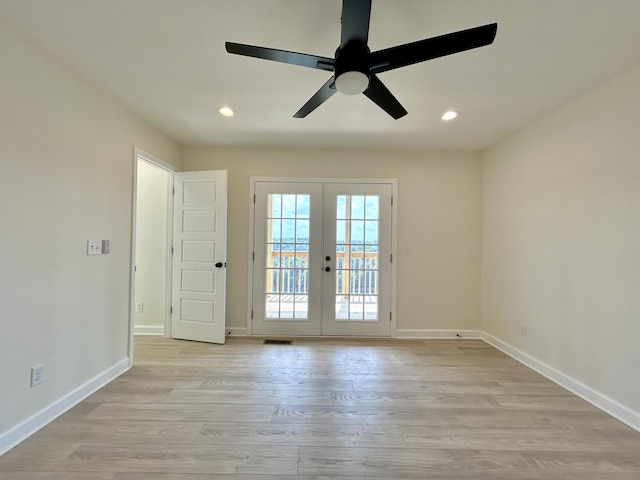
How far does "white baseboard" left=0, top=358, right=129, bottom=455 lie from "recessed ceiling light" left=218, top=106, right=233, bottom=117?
100 inches

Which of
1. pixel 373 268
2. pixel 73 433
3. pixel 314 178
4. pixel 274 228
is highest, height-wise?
pixel 314 178

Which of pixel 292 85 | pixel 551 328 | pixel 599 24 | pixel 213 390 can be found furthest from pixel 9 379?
pixel 551 328

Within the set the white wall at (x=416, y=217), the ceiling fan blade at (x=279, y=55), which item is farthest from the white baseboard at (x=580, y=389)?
the ceiling fan blade at (x=279, y=55)

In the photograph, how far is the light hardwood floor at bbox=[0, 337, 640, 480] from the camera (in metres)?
1.58

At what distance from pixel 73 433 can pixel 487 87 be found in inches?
151

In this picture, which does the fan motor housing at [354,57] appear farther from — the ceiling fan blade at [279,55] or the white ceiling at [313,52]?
the white ceiling at [313,52]

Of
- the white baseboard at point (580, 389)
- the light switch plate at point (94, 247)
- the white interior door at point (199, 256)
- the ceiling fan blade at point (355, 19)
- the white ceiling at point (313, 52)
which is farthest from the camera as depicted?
the white interior door at point (199, 256)

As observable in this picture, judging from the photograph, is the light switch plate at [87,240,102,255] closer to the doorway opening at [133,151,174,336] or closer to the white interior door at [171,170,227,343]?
the white interior door at [171,170,227,343]

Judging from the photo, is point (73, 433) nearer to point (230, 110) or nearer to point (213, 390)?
point (213, 390)

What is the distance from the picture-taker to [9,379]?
1.72 metres

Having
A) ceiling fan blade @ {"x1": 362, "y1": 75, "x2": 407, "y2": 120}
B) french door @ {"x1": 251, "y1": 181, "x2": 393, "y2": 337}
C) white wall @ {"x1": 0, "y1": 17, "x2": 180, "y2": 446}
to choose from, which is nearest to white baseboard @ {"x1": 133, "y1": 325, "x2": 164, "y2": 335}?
white wall @ {"x1": 0, "y1": 17, "x2": 180, "y2": 446}

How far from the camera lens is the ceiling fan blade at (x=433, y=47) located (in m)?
1.25

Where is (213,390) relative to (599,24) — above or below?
below

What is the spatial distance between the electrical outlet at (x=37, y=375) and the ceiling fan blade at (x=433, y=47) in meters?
2.80
